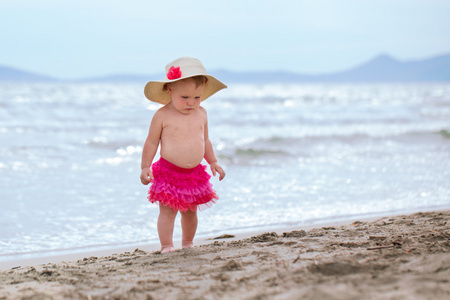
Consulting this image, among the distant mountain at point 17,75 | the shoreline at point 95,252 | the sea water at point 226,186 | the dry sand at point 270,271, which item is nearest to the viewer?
the dry sand at point 270,271

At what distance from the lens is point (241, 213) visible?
4848 mm

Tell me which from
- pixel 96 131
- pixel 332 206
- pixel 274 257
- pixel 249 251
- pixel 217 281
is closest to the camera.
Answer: pixel 217 281

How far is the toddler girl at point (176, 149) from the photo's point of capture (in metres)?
3.41

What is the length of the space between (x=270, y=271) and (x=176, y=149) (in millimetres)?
1200

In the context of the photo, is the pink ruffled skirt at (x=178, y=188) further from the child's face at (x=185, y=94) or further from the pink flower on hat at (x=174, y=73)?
the pink flower on hat at (x=174, y=73)

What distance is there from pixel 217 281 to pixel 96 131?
11286mm

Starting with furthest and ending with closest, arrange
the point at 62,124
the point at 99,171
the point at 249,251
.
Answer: the point at 62,124
the point at 99,171
the point at 249,251

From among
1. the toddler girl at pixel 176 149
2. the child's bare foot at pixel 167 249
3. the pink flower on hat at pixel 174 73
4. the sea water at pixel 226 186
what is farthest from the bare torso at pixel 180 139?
the sea water at pixel 226 186

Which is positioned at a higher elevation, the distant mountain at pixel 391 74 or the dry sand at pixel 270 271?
the distant mountain at pixel 391 74

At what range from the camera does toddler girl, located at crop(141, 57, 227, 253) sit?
11.2 feet

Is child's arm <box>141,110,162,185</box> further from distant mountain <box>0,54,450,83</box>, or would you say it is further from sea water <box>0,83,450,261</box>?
distant mountain <box>0,54,450,83</box>

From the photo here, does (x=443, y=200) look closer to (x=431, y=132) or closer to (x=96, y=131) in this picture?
(x=431, y=132)

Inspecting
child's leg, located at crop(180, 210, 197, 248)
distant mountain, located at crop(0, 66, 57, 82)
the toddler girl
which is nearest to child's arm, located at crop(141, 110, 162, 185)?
the toddler girl

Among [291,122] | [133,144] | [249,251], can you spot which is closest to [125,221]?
[249,251]
